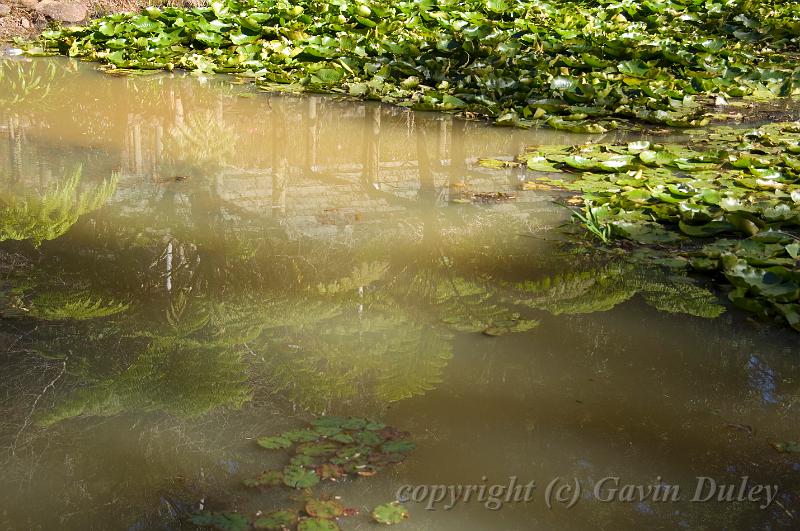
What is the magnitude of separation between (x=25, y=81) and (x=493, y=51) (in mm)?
3191

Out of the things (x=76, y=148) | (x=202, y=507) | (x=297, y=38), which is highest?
(x=297, y=38)

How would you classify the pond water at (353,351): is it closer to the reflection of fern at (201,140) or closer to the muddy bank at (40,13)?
the reflection of fern at (201,140)

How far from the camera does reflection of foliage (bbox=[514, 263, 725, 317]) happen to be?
2.68 meters

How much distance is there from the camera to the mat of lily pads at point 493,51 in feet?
17.9

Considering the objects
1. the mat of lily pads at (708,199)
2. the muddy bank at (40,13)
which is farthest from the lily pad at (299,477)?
the muddy bank at (40,13)

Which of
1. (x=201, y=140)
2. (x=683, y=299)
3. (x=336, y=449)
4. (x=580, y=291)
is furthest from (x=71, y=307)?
(x=201, y=140)

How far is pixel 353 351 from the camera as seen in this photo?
2.36 meters

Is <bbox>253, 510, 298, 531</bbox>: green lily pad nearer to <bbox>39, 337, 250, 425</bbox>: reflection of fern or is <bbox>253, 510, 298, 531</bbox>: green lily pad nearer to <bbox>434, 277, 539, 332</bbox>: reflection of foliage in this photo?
<bbox>39, 337, 250, 425</bbox>: reflection of fern

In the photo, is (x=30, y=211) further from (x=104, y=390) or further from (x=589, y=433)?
(x=589, y=433)

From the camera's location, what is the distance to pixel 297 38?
6.83 m

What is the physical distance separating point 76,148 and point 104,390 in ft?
8.04

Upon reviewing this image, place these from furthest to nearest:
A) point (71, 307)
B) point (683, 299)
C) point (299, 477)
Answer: point (683, 299), point (71, 307), point (299, 477)

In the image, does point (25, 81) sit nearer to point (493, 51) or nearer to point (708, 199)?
point (493, 51)

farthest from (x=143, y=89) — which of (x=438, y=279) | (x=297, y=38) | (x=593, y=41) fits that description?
(x=438, y=279)
